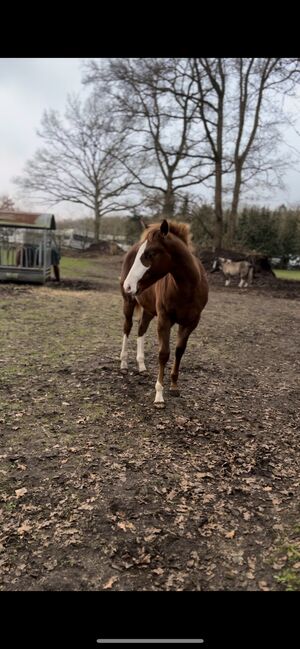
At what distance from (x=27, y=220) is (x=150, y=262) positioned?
1034 cm

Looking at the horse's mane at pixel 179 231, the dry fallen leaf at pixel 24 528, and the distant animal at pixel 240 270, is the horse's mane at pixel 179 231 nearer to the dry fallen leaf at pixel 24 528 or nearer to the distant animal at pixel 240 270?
the dry fallen leaf at pixel 24 528

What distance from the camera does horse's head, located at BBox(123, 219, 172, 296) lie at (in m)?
3.46

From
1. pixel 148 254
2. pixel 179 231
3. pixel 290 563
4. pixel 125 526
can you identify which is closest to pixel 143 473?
pixel 125 526

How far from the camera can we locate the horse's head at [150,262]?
346 centimetres

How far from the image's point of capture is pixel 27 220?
1271 cm

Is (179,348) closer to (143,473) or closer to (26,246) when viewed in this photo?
(143,473)

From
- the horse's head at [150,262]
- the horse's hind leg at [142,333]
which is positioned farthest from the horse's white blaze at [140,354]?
the horse's head at [150,262]

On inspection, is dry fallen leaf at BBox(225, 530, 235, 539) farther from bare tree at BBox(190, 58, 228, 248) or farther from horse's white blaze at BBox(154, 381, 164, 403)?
bare tree at BBox(190, 58, 228, 248)

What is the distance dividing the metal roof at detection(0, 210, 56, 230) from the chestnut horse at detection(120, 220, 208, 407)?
30.0ft

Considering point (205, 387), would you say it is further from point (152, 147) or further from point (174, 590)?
point (152, 147)

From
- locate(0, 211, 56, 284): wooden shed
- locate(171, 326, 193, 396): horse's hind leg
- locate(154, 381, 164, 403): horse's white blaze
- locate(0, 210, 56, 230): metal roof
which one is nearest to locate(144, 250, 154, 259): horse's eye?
locate(171, 326, 193, 396): horse's hind leg

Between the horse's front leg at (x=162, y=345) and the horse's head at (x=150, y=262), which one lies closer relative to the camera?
the horse's head at (x=150, y=262)

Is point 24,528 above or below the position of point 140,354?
Answer: below
